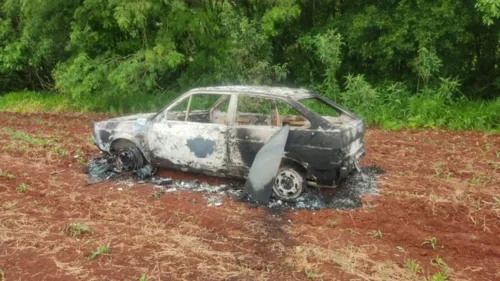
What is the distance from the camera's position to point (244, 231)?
5484 mm

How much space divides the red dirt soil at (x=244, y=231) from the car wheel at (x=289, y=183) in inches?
14.9

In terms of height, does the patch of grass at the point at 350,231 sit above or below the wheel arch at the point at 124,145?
below

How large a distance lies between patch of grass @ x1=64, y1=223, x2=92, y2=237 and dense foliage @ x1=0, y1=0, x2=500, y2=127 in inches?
272

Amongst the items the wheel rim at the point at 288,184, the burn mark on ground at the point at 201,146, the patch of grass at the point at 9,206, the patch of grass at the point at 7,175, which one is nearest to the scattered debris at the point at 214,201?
the burn mark on ground at the point at 201,146

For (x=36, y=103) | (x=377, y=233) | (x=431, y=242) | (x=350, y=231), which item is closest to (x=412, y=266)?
(x=431, y=242)

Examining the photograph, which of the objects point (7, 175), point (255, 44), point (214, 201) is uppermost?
point (255, 44)

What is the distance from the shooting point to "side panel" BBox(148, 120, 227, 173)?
675 centimetres

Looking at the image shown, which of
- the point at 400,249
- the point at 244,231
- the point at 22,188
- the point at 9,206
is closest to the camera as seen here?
the point at 400,249

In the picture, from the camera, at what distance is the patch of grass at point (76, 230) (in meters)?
5.39

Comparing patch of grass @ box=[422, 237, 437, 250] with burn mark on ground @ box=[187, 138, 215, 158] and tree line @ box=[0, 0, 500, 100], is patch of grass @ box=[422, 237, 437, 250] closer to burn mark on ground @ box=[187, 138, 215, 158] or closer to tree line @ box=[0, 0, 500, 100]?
burn mark on ground @ box=[187, 138, 215, 158]

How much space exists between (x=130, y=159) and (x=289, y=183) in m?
2.60

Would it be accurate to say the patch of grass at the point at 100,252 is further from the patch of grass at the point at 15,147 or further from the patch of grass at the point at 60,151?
the patch of grass at the point at 15,147

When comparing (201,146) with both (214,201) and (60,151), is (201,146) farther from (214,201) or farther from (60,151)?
(60,151)

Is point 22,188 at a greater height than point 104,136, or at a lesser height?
lesser
